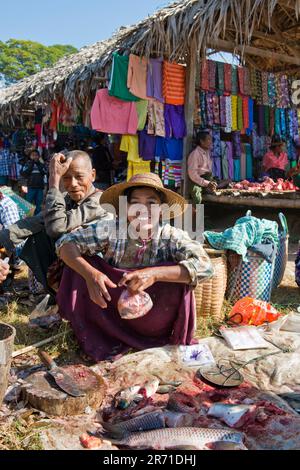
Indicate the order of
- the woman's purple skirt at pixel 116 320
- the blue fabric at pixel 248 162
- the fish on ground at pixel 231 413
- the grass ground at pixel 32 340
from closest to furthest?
the grass ground at pixel 32 340
the fish on ground at pixel 231 413
the woman's purple skirt at pixel 116 320
the blue fabric at pixel 248 162

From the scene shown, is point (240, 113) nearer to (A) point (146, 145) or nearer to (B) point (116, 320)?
A: (A) point (146, 145)

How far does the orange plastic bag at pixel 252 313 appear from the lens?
3451 mm

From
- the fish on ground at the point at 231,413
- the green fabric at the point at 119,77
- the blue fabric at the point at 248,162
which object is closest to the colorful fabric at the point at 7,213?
the fish on ground at the point at 231,413

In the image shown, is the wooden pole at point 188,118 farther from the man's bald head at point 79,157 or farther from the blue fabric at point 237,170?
the man's bald head at point 79,157

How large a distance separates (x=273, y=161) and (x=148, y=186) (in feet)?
20.8

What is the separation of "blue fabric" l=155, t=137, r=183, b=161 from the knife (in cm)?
525

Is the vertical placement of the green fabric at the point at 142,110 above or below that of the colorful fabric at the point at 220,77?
below

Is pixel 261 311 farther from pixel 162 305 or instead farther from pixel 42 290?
pixel 42 290

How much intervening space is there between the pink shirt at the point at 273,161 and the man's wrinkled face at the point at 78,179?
5.77 metres

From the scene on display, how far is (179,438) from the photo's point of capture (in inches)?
72.3

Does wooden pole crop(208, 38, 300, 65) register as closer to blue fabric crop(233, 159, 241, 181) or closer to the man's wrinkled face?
blue fabric crop(233, 159, 241, 181)

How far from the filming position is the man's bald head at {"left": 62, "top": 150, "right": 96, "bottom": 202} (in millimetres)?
3406

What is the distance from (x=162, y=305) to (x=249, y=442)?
1.01m

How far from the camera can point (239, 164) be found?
8.47m
